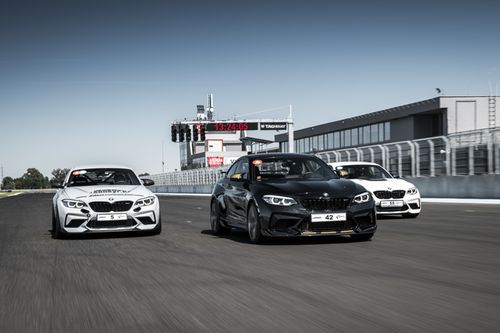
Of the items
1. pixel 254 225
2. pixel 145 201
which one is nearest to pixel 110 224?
pixel 145 201

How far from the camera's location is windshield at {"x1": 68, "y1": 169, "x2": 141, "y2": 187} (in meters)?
13.2

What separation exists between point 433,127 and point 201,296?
51669mm

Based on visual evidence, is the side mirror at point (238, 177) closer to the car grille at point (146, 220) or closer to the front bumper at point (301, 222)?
the front bumper at point (301, 222)

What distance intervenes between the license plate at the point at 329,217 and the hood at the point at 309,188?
273 millimetres

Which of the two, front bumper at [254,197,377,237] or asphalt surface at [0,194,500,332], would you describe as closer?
asphalt surface at [0,194,500,332]

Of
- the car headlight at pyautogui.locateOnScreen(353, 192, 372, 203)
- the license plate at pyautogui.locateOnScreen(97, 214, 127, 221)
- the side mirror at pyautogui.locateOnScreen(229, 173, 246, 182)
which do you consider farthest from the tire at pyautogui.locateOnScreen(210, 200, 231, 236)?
the car headlight at pyautogui.locateOnScreen(353, 192, 372, 203)

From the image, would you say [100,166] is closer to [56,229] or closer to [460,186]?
[56,229]

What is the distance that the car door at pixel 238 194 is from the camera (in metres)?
10.7

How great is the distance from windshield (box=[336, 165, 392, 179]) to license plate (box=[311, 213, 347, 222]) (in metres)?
7.05

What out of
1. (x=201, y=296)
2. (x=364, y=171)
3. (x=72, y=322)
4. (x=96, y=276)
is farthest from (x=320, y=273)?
(x=364, y=171)

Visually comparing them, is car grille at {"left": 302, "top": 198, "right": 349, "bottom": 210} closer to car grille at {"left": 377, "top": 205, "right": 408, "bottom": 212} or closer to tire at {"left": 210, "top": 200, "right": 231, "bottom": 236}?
tire at {"left": 210, "top": 200, "right": 231, "bottom": 236}

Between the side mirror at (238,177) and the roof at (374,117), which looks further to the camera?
the roof at (374,117)

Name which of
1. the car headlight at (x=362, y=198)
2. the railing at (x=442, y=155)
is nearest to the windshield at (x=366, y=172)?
the car headlight at (x=362, y=198)

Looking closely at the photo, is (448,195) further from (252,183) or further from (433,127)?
(433,127)
